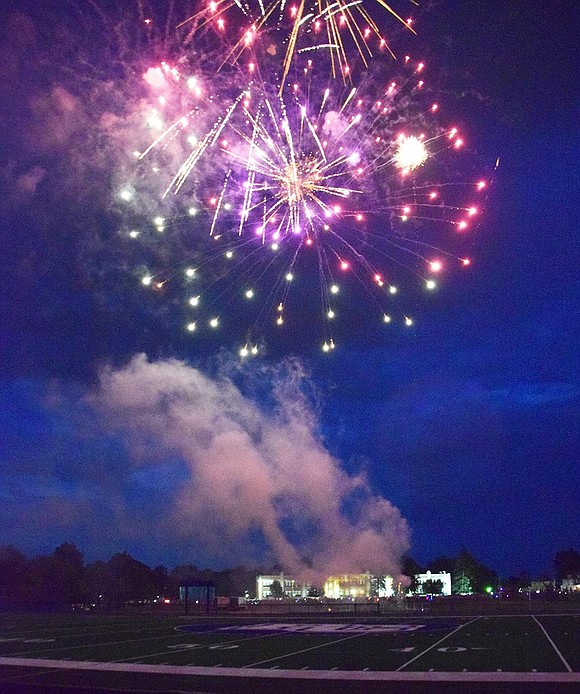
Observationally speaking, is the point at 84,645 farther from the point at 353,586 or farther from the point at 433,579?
the point at 433,579

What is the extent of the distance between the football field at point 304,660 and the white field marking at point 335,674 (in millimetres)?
25

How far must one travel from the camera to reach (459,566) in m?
140

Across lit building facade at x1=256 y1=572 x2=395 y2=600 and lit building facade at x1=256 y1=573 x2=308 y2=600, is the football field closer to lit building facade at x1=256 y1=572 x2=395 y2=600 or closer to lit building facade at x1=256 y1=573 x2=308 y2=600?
lit building facade at x1=256 y1=572 x2=395 y2=600

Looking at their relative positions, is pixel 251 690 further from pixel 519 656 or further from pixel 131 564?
pixel 131 564

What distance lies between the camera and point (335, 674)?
738 inches

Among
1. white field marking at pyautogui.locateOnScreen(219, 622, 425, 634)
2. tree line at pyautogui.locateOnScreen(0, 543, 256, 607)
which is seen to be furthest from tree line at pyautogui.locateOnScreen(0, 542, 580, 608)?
white field marking at pyautogui.locateOnScreen(219, 622, 425, 634)

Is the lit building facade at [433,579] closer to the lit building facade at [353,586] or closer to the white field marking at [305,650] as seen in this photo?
the lit building facade at [353,586]

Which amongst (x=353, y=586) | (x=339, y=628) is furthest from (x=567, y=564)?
(x=339, y=628)

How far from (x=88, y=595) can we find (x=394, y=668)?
85.1 m

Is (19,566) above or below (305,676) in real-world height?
above

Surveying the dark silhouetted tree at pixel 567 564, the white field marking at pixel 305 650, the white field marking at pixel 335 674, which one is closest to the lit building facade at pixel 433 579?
the dark silhouetted tree at pixel 567 564

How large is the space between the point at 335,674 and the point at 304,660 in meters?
3.49

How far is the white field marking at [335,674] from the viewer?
17438 mm

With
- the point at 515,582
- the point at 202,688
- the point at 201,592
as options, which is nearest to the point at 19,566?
the point at 201,592
